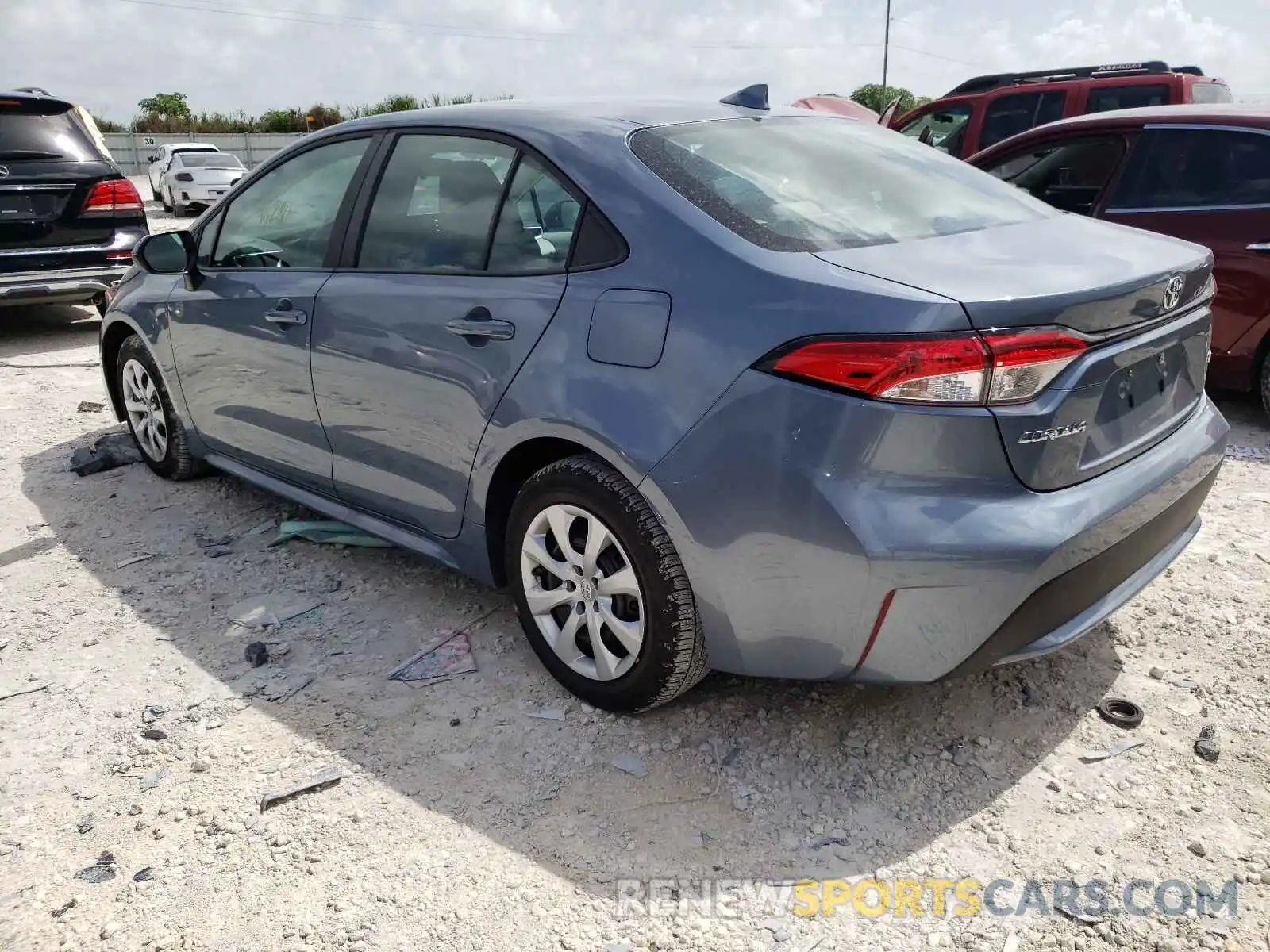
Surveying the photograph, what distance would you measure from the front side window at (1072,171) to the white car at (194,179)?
57.9ft

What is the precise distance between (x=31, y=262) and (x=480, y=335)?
20.7 ft

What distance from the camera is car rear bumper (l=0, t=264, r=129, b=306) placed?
7.59 meters

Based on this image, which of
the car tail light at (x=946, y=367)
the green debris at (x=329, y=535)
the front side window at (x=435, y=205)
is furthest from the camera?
the green debris at (x=329, y=535)

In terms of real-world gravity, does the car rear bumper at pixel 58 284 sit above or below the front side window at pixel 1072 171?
below

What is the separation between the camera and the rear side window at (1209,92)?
9367 mm

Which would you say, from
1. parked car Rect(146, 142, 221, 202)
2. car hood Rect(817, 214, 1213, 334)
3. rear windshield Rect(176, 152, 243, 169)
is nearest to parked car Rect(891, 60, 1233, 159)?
car hood Rect(817, 214, 1213, 334)

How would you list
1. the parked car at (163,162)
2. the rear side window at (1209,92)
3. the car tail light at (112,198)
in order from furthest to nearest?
the parked car at (163,162)
the rear side window at (1209,92)
the car tail light at (112,198)

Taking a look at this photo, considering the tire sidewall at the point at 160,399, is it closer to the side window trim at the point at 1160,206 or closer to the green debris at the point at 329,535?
the green debris at the point at 329,535

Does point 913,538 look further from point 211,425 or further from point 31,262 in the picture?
point 31,262

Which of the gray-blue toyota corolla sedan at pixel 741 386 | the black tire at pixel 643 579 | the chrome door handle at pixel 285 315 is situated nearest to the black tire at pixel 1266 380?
the gray-blue toyota corolla sedan at pixel 741 386

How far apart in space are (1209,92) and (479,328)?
9309 mm

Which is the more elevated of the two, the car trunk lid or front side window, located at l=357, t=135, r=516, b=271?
front side window, located at l=357, t=135, r=516, b=271

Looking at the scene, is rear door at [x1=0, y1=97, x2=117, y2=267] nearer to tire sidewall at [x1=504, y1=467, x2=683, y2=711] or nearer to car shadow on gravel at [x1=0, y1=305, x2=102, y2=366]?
car shadow on gravel at [x1=0, y1=305, x2=102, y2=366]

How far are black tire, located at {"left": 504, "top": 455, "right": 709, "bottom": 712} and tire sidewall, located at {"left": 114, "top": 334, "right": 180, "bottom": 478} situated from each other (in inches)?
104
